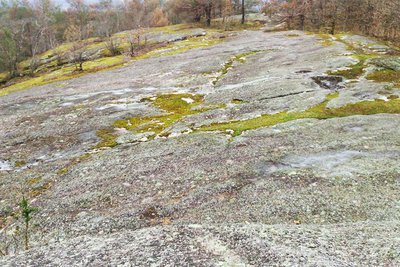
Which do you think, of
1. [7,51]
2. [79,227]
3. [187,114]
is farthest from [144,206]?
[7,51]

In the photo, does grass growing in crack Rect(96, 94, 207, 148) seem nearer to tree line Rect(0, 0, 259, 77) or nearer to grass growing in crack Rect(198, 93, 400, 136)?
grass growing in crack Rect(198, 93, 400, 136)

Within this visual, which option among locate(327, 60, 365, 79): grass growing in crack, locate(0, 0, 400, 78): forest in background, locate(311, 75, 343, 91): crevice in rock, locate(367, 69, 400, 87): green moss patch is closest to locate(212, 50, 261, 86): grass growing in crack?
locate(311, 75, 343, 91): crevice in rock

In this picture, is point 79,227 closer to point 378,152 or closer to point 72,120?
point 378,152

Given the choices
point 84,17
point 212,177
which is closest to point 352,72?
point 212,177

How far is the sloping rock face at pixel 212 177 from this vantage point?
1034 centimetres

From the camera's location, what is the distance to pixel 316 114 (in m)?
24.8

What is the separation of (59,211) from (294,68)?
32974 millimetres

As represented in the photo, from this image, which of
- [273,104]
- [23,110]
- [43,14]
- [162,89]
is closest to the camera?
[273,104]

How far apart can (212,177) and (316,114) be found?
11.6 meters

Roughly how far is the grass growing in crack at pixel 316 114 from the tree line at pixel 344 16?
39972 mm

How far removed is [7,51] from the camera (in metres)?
92.1

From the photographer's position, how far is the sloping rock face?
1034 cm

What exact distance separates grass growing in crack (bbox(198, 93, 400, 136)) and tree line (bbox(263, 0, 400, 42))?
131 feet

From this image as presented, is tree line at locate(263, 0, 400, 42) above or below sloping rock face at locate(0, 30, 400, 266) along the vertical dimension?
above
